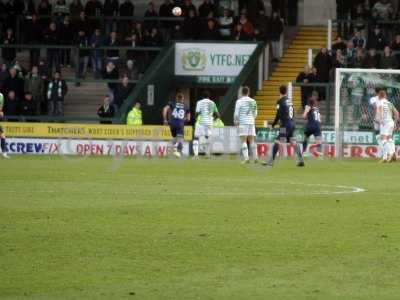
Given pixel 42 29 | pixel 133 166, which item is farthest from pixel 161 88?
pixel 133 166

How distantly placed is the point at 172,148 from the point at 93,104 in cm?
641

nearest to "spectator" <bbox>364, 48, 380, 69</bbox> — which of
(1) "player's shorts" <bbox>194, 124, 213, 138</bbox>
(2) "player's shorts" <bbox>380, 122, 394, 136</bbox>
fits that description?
(2) "player's shorts" <bbox>380, 122, 394, 136</bbox>

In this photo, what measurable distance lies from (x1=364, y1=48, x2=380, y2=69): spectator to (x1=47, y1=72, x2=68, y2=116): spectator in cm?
982

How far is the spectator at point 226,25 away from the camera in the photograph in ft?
149

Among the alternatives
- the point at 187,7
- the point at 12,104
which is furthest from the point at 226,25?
the point at 12,104

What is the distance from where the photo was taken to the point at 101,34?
45.2 meters

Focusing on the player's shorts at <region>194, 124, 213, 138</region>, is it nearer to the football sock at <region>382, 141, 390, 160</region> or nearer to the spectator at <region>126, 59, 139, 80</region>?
the football sock at <region>382, 141, 390, 160</region>

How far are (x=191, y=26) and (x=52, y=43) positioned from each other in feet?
16.1

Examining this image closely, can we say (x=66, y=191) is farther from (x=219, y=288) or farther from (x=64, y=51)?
(x=64, y=51)

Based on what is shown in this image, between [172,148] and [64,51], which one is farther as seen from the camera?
[64,51]

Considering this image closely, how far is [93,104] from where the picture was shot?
4503 centimetres

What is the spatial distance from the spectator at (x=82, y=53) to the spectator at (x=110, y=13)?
1.04 m

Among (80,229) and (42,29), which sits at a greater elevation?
(42,29)

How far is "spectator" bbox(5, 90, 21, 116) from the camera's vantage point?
42.7 meters
